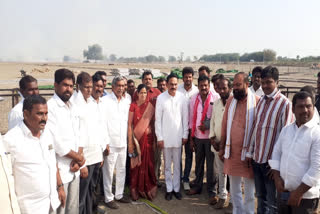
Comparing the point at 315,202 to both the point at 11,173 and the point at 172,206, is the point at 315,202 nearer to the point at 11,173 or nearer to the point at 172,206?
the point at 172,206

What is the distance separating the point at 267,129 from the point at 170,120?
72.6 inches

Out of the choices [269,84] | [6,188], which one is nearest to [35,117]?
[6,188]

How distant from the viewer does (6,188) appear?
7.27ft

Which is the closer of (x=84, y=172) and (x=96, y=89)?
(x=84, y=172)

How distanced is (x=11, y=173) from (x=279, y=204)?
2791 millimetres

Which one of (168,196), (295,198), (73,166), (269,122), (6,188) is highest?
(269,122)

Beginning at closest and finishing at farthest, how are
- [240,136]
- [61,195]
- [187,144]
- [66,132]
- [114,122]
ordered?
[61,195], [66,132], [240,136], [114,122], [187,144]

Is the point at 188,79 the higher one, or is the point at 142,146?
the point at 188,79

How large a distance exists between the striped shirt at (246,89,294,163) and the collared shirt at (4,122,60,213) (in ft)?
8.30

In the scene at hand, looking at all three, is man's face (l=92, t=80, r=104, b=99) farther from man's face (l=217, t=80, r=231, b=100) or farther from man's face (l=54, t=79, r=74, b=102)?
man's face (l=217, t=80, r=231, b=100)

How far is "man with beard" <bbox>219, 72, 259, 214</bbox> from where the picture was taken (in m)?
3.66

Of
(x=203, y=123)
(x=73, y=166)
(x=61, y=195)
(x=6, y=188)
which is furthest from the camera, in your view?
(x=203, y=123)

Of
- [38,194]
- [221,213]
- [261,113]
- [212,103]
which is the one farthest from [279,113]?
[38,194]

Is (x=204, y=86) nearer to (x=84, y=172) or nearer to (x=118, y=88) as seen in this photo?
(x=118, y=88)
